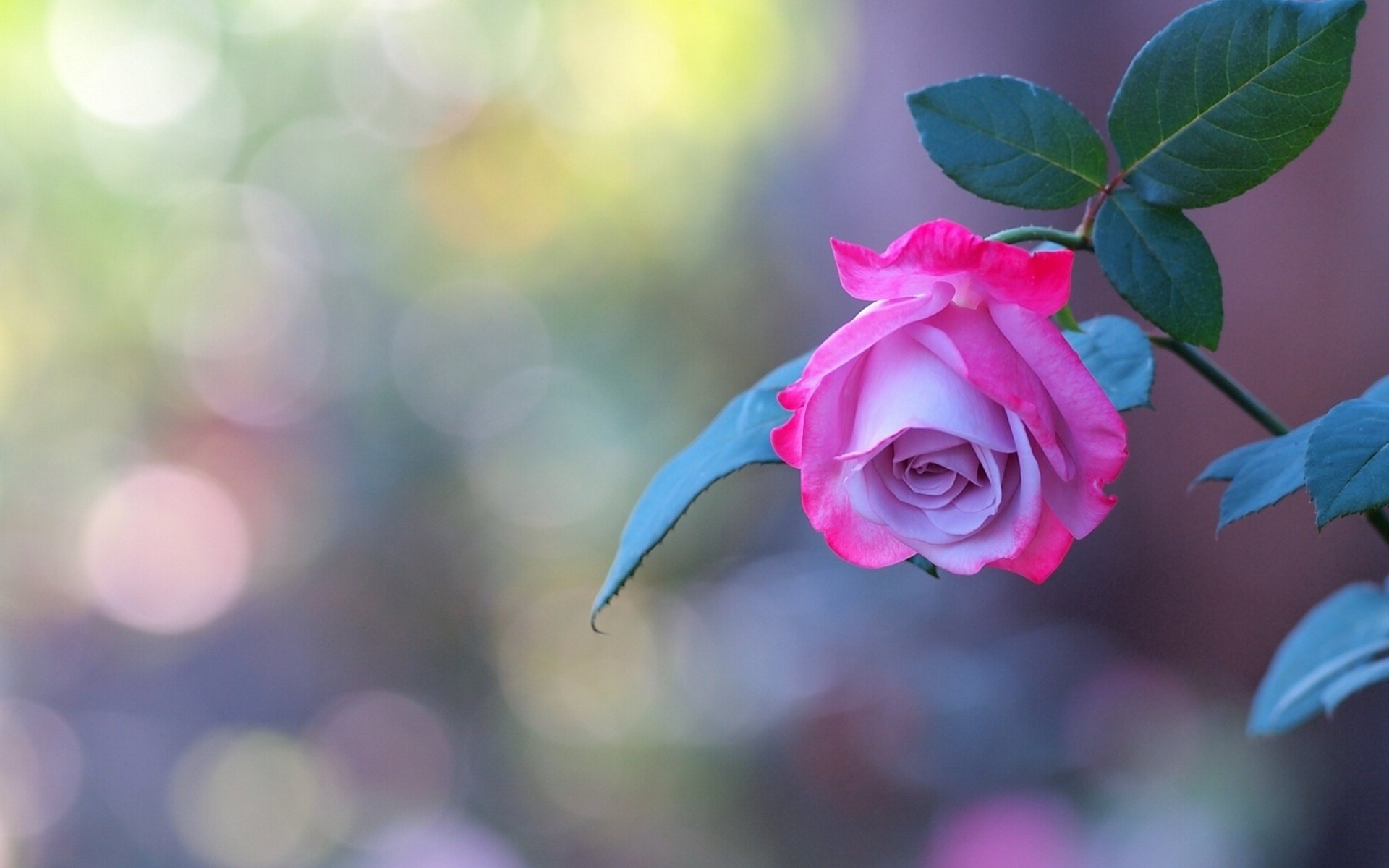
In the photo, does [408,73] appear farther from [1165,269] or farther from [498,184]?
[1165,269]

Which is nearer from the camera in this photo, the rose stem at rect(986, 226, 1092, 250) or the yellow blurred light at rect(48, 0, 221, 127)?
the rose stem at rect(986, 226, 1092, 250)

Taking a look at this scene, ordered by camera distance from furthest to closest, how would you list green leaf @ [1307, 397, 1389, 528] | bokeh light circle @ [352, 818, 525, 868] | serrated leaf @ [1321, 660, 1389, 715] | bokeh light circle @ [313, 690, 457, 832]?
1. bokeh light circle @ [313, 690, 457, 832]
2. bokeh light circle @ [352, 818, 525, 868]
3. serrated leaf @ [1321, 660, 1389, 715]
4. green leaf @ [1307, 397, 1389, 528]

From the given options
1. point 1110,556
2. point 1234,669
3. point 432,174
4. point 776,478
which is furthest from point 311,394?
point 1234,669

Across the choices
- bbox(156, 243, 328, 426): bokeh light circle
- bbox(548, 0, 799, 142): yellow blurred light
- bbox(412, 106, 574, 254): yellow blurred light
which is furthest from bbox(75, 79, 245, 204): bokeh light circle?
bbox(548, 0, 799, 142): yellow blurred light

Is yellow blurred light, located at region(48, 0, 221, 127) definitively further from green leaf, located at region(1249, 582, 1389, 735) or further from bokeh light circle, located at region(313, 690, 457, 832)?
green leaf, located at region(1249, 582, 1389, 735)

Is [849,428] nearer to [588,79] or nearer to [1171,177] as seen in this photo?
[1171,177]

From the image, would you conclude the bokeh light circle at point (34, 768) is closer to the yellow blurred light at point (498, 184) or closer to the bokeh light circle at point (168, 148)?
the bokeh light circle at point (168, 148)

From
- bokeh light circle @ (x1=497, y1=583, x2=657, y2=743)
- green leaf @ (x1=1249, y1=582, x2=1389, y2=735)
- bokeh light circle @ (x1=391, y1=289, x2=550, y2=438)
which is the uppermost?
green leaf @ (x1=1249, y1=582, x2=1389, y2=735)

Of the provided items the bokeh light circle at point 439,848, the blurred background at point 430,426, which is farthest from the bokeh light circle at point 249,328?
the bokeh light circle at point 439,848
